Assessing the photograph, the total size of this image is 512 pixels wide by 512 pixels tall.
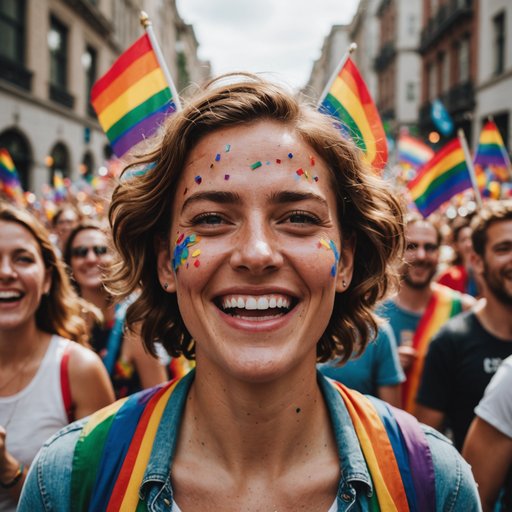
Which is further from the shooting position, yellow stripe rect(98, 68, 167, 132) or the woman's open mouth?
yellow stripe rect(98, 68, 167, 132)

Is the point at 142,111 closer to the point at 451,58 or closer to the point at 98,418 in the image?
the point at 98,418

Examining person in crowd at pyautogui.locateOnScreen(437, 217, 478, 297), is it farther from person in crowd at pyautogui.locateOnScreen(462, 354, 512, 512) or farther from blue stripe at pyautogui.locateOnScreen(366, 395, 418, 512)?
blue stripe at pyautogui.locateOnScreen(366, 395, 418, 512)

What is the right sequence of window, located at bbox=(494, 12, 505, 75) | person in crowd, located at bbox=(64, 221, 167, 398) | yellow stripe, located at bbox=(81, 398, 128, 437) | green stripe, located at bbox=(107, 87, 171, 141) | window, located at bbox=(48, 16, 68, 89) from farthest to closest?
1. window, located at bbox=(494, 12, 505, 75)
2. window, located at bbox=(48, 16, 68, 89)
3. person in crowd, located at bbox=(64, 221, 167, 398)
4. green stripe, located at bbox=(107, 87, 171, 141)
5. yellow stripe, located at bbox=(81, 398, 128, 437)

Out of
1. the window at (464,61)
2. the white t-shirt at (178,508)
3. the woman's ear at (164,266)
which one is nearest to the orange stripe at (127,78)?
the woman's ear at (164,266)

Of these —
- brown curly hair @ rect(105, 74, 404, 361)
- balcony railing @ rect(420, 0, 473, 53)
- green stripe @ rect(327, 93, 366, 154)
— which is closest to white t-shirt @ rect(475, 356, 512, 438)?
brown curly hair @ rect(105, 74, 404, 361)

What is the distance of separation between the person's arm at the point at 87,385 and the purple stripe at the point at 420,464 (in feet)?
4.61

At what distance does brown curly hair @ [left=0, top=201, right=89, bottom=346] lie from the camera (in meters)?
2.63

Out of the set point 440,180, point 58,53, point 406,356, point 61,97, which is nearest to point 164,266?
point 406,356

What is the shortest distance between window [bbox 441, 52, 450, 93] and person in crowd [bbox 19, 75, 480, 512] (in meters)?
28.8

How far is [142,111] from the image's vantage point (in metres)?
2.61

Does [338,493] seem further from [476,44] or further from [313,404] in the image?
[476,44]

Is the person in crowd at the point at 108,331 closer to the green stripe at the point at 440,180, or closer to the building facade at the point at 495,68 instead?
the green stripe at the point at 440,180

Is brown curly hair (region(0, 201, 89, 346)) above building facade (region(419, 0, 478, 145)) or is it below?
below

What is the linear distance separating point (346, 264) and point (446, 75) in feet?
96.8
